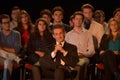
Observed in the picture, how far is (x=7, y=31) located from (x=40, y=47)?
653mm

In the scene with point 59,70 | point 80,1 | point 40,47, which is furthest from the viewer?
point 80,1

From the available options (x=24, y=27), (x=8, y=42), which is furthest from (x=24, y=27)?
(x=8, y=42)

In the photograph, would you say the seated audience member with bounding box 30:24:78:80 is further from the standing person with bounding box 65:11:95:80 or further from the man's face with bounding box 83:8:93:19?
the man's face with bounding box 83:8:93:19

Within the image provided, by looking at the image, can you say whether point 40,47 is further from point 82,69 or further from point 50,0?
point 50,0

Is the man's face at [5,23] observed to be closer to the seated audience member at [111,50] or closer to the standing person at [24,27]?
the standing person at [24,27]

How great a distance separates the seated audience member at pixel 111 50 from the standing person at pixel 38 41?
0.91 meters

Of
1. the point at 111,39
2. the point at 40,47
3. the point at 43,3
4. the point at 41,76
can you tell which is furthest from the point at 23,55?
the point at 43,3

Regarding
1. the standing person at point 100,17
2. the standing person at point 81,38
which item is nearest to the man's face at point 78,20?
the standing person at point 81,38

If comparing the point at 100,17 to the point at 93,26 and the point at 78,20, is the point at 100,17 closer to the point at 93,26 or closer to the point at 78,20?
the point at 93,26

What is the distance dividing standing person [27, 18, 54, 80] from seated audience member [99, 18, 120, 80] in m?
0.91

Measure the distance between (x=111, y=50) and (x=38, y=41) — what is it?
1.25 meters

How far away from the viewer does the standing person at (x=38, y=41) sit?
6.79 metres

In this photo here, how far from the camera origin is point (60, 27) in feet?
19.3

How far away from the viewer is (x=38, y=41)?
6828 mm
